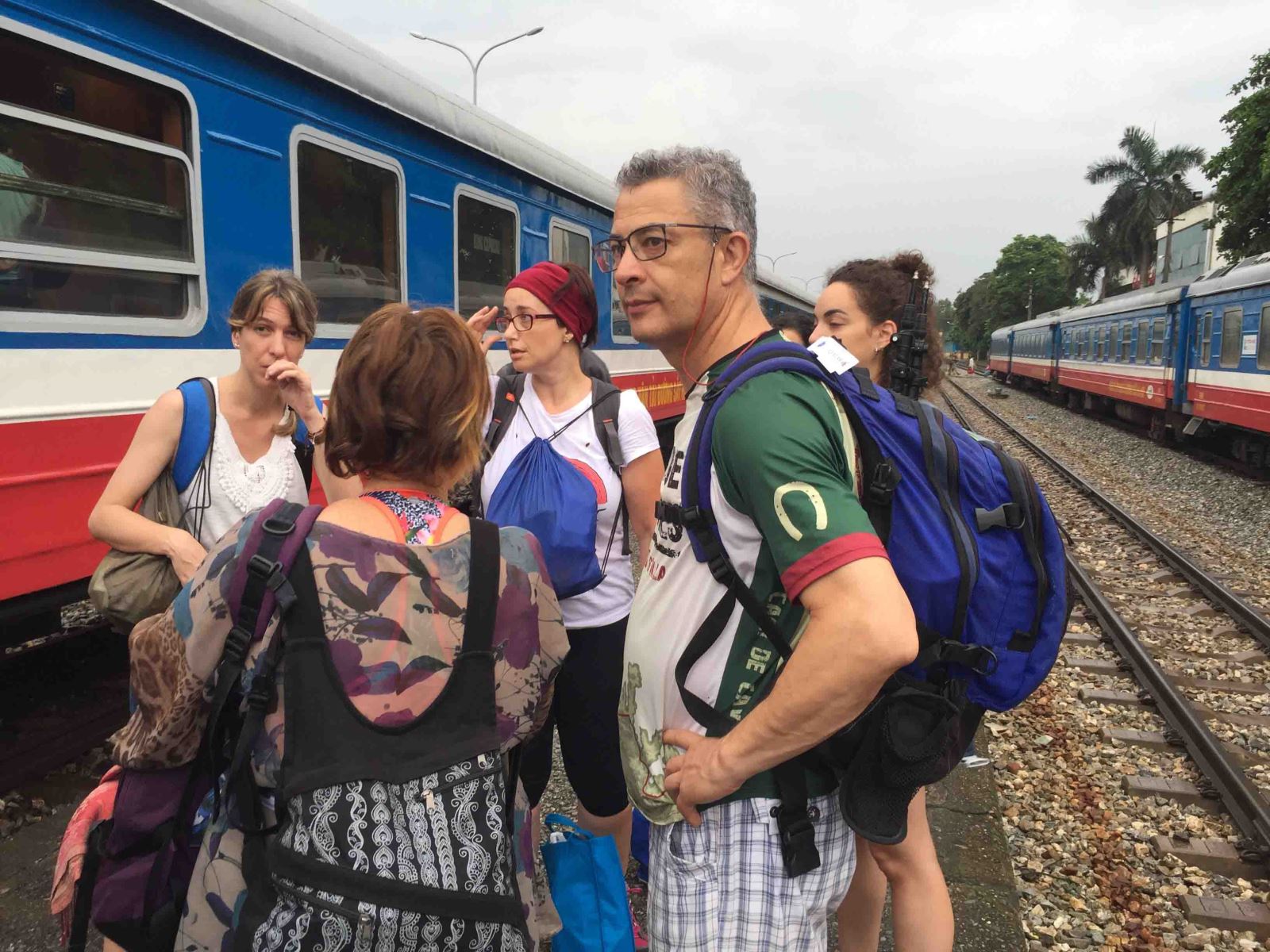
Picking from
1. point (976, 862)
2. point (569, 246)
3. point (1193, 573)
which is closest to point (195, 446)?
point (976, 862)

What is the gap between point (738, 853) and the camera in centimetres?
158

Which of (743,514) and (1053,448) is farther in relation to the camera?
(1053,448)

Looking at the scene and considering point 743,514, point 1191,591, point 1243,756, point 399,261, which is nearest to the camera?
point 743,514

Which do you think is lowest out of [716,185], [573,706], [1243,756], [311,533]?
[1243,756]

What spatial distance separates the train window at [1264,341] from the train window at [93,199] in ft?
45.9

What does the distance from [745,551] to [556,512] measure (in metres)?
0.99

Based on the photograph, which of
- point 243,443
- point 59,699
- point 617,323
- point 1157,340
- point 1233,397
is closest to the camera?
point 243,443

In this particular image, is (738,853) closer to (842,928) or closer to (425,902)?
(425,902)

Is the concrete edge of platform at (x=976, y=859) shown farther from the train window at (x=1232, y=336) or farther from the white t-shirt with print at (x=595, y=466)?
the train window at (x=1232, y=336)

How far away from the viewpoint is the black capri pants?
2.56m

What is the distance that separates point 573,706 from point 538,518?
0.56 meters

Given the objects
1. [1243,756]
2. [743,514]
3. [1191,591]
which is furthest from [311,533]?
[1191,591]

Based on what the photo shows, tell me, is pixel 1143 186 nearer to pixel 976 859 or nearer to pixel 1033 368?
pixel 1033 368

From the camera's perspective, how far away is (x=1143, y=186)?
2094 inches
